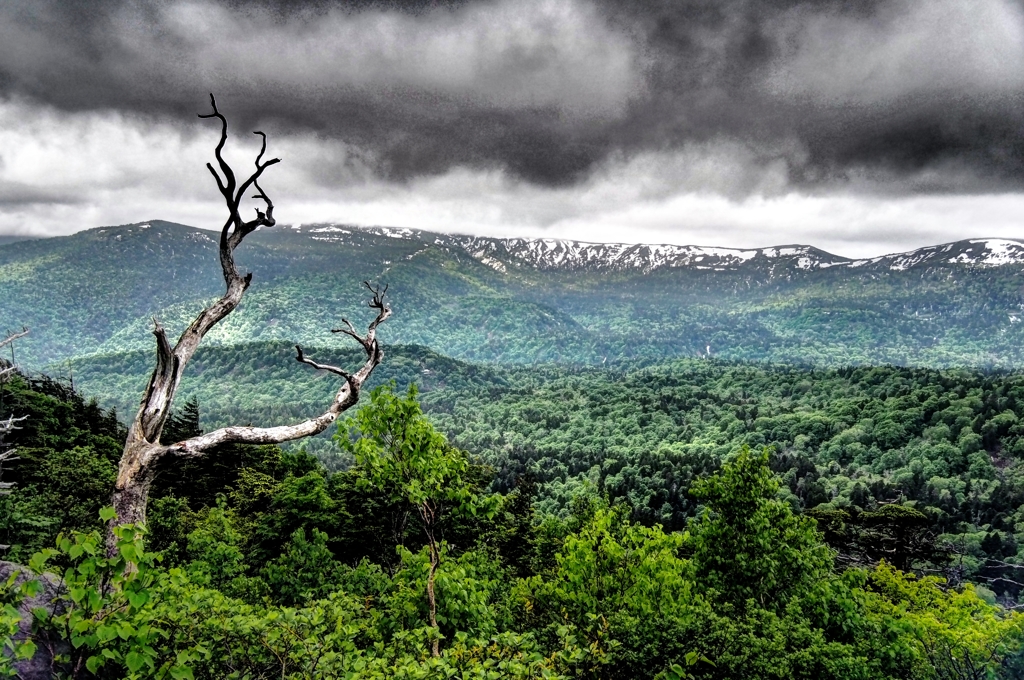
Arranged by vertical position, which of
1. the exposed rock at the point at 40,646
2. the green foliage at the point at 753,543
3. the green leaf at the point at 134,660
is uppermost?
the green leaf at the point at 134,660

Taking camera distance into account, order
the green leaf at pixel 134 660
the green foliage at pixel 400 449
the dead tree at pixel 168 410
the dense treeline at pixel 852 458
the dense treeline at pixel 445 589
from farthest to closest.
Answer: the dense treeline at pixel 852 458, the green foliage at pixel 400 449, the dead tree at pixel 168 410, the dense treeline at pixel 445 589, the green leaf at pixel 134 660

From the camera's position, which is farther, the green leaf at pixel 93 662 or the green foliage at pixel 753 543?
the green foliage at pixel 753 543

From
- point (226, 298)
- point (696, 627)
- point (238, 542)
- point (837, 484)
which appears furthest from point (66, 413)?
point (837, 484)

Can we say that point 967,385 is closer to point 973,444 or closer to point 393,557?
point 973,444

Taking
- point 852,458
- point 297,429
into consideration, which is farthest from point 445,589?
point 852,458

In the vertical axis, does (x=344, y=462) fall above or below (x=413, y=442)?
below

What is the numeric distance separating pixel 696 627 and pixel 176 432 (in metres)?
54.7

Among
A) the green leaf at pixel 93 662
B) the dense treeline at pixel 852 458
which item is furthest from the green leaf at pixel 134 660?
the dense treeline at pixel 852 458

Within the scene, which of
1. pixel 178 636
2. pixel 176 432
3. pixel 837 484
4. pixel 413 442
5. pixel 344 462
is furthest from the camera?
pixel 344 462

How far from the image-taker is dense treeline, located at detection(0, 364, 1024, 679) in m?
5.95

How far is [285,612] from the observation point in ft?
21.7

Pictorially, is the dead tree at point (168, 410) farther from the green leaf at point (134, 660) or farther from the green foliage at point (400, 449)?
the green leaf at point (134, 660)

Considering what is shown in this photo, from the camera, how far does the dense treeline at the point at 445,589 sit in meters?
5.95

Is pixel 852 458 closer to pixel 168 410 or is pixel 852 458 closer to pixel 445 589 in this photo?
pixel 445 589
